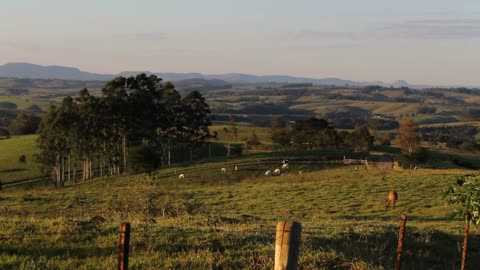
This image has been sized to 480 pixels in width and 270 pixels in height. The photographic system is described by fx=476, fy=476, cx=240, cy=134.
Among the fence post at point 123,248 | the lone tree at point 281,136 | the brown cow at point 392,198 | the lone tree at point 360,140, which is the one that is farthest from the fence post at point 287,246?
the lone tree at point 281,136

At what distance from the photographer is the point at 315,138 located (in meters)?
98.6

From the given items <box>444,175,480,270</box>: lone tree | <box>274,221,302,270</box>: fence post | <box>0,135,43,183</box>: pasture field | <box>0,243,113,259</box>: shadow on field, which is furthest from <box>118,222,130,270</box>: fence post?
<box>0,135,43,183</box>: pasture field

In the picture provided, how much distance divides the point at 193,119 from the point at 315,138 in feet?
93.3

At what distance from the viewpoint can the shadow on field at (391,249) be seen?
1217cm

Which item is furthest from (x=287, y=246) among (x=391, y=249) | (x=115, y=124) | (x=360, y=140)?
(x=360, y=140)

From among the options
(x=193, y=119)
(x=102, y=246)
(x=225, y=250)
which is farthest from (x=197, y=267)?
(x=193, y=119)

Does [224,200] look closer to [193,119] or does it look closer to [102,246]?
[102,246]

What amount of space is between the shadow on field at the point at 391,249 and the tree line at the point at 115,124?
45.5 metres

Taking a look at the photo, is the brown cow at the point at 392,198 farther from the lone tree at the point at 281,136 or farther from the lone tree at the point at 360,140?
the lone tree at the point at 281,136

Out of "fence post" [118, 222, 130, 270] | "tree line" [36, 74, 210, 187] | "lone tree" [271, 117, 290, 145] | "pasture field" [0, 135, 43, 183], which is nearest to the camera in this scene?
"fence post" [118, 222, 130, 270]

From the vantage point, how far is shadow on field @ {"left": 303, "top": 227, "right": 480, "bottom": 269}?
1217 cm

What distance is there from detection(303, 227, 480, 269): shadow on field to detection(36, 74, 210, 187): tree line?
45.5 meters

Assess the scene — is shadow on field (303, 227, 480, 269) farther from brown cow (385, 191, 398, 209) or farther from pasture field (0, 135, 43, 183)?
pasture field (0, 135, 43, 183)

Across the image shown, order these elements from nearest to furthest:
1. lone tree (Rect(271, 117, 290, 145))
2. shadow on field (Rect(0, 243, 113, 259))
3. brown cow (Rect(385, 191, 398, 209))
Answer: shadow on field (Rect(0, 243, 113, 259))
brown cow (Rect(385, 191, 398, 209))
lone tree (Rect(271, 117, 290, 145))
